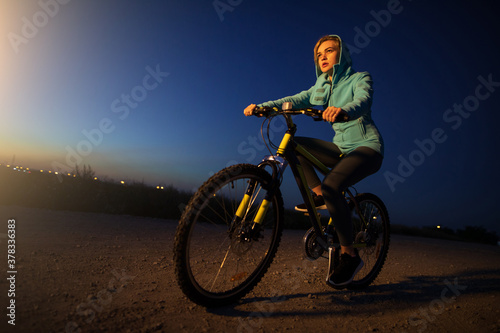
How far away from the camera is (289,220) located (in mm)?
9516

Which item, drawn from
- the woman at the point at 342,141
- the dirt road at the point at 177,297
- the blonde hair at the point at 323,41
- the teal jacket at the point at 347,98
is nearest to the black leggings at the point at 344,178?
the woman at the point at 342,141

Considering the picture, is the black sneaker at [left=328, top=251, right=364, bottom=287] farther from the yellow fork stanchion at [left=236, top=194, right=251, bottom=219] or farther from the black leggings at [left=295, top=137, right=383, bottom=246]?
the yellow fork stanchion at [left=236, top=194, right=251, bottom=219]

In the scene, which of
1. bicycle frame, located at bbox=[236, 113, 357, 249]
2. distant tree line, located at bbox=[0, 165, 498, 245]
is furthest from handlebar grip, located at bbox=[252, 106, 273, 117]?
distant tree line, located at bbox=[0, 165, 498, 245]

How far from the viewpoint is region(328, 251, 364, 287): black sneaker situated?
2691mm

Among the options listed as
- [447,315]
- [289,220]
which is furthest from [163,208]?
[447,315]

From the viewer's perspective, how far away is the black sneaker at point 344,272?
2.69m

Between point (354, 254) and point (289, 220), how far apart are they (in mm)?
6784

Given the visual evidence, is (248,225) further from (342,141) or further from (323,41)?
(323,41)

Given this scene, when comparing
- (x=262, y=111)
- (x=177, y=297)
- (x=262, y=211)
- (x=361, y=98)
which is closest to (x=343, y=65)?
(x=361, y=98)

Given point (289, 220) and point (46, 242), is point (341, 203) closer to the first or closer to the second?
point (46, 242)

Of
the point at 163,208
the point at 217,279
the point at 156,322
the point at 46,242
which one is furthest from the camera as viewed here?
the point at 163,208

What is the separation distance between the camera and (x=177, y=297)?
225 centimetres

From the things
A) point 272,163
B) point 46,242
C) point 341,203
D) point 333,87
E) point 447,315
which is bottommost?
point 447,315

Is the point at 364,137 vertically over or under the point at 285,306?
over
